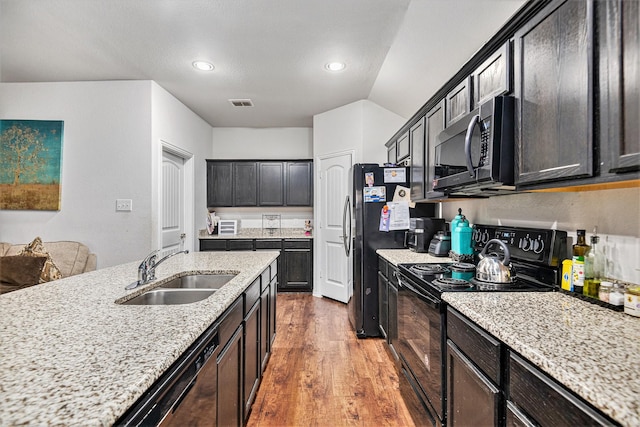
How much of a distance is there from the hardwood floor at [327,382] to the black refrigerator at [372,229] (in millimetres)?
274

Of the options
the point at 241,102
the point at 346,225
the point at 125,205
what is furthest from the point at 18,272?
the point at 241,102

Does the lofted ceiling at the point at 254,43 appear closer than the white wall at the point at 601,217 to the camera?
No

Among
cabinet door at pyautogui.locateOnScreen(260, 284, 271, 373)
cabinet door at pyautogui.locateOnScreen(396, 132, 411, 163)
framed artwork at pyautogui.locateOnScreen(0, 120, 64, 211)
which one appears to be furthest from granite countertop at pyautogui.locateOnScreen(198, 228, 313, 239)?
cabinet door at pyautogui.locateOnScreen(260, 284, 271, 373)

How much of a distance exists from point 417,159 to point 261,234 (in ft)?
10.1

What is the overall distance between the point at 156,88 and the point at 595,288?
13.2 feet

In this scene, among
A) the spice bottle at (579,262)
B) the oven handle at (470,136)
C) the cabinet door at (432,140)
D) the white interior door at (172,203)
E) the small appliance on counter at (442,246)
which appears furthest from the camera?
the white interior door at (172,203)

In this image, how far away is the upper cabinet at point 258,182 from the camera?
16.5 feet

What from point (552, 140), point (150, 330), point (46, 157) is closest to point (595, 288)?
point (552, 140)

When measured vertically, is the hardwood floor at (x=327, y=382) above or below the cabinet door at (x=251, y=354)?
below

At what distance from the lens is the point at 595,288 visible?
1245 mm

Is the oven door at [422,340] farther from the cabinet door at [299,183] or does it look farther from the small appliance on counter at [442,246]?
the cabinet door at [299,183]

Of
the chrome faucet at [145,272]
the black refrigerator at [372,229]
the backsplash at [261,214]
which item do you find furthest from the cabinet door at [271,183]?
the chrome faucet at [145,272]

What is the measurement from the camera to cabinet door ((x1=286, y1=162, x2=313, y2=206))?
16.5 ft

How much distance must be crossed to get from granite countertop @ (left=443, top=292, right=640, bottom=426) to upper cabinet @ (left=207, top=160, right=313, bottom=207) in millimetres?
3841
